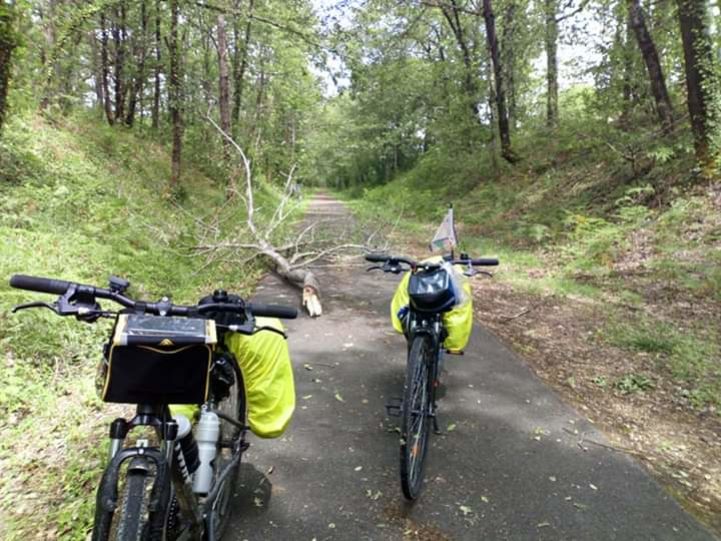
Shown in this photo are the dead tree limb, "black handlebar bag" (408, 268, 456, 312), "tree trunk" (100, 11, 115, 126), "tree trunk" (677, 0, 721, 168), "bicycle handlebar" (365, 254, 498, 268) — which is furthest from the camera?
"tree trunk" (100, 11, 115, 126)

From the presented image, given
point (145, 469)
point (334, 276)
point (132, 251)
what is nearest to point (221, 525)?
point (145, 469)

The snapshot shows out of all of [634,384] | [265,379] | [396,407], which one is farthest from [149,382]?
[634,384]

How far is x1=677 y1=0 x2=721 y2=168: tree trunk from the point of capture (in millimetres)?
8695

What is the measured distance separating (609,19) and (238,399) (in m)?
15.7

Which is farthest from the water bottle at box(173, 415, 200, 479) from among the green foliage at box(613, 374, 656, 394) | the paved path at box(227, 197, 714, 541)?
the green foliage at box(613, 374, 656, 394)

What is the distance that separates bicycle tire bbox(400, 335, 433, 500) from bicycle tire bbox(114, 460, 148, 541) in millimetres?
1403

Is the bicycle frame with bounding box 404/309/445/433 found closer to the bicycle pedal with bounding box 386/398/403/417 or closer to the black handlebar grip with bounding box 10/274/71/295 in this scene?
the bicycle pedal with bounding box 386/398/403/417

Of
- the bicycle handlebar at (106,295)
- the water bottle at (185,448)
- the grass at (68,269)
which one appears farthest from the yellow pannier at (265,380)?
the grass at (68,269)

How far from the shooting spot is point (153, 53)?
42.7ft

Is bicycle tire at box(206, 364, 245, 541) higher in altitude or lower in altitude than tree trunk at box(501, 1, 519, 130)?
lower

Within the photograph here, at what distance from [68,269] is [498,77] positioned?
13311mm

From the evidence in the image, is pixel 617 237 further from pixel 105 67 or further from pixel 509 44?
pixel 105 67

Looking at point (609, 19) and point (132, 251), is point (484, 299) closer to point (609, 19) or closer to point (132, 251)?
point (132, 251)

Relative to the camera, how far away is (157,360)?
5.25 feet
